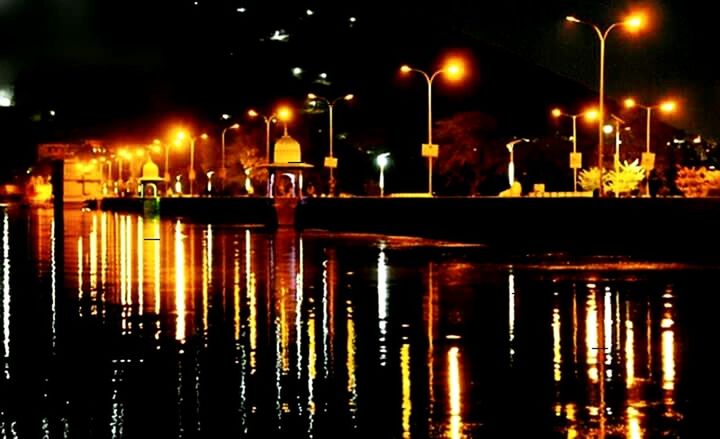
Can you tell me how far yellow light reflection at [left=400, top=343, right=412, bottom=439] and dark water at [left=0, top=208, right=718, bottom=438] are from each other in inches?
1.0

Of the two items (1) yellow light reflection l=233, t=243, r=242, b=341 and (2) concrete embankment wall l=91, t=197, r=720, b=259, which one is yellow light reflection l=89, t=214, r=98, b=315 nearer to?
(1) yellow light reflection l=233, t=243, r=242, b=341

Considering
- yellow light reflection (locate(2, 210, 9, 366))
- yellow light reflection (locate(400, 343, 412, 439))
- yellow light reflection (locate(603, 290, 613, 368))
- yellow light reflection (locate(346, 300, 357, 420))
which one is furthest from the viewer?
yellow light reflection (locate(2, 210, 9, 366))

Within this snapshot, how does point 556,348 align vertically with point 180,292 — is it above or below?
below

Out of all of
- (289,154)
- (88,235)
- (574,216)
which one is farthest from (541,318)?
(289,154)

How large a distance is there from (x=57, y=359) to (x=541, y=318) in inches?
256

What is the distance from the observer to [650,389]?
1158 cm

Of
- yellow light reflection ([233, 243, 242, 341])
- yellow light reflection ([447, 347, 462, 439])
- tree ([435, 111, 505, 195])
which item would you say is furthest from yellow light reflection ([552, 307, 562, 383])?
tree ([435, 111, 505, 195])

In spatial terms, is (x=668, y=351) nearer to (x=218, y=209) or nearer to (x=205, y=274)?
(x=205, y=274)

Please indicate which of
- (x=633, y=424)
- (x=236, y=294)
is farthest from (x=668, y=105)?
(x=633, y=424)

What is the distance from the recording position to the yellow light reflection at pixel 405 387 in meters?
9.86

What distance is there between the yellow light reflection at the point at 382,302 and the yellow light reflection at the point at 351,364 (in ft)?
0.97

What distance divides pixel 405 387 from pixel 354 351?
2.57 meters

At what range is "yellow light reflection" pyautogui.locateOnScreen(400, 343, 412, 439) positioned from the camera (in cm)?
986

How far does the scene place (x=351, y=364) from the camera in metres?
13.2
